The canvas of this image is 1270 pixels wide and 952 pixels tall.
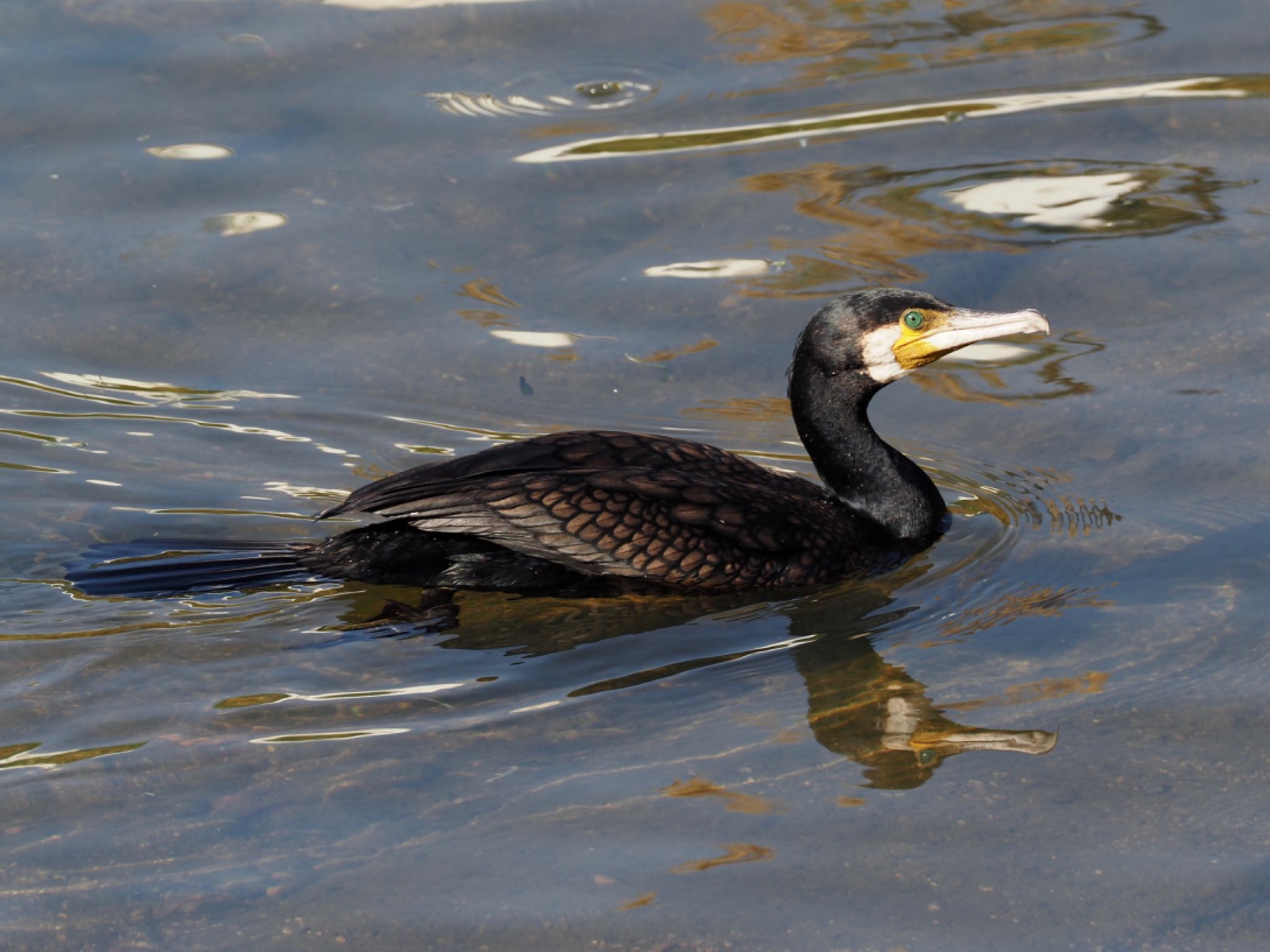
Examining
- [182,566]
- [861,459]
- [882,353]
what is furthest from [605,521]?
[182,566]

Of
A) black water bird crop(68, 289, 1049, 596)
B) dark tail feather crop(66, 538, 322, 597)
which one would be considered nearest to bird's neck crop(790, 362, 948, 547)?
black water bird crop(68, 289, 1049, 596)

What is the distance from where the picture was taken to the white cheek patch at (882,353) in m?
5.88

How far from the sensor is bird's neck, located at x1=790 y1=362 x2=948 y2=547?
236 inches

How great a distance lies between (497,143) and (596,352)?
1.82 metres

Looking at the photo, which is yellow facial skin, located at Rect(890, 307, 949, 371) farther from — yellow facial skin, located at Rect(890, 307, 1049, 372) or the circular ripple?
the circular ripple

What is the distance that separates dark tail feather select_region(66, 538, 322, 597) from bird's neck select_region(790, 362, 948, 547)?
1.68 metres

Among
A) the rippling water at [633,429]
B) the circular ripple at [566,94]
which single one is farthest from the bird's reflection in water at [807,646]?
the circular ripple at [566,94]

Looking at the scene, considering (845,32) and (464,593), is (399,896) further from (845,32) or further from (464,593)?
(845,32)

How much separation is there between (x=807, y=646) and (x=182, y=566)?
6.25 feet

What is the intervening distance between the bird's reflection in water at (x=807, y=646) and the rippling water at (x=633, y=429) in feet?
0.07

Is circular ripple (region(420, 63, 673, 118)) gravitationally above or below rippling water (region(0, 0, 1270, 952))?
above

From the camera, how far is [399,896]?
4074 mm

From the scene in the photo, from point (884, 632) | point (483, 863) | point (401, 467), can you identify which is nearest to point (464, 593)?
point (401, 467)

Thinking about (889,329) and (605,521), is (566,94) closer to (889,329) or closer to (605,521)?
(889,329)
